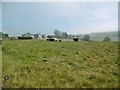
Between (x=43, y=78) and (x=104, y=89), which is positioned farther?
(x=43, y=78)

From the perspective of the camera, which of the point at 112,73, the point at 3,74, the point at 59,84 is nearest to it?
the point at 59,84

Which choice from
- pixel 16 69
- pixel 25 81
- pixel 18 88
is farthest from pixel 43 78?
pixel 16 69

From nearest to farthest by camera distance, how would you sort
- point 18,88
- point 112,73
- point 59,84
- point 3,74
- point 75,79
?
point 18,88, point 59,84, point 75,79, point 3,74, point 112,73

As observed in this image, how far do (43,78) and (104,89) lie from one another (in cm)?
238

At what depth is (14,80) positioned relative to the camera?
8312 mm

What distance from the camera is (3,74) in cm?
928

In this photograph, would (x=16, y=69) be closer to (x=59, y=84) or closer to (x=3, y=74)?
(x=3, y=74)

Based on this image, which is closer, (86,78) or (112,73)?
(86,78)

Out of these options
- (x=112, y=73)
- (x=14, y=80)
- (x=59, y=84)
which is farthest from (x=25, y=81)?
(x=112, y=73)

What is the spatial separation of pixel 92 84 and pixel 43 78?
6.12 feet

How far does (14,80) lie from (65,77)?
6.48 ft

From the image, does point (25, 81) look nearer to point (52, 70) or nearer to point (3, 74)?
point (3, 74)

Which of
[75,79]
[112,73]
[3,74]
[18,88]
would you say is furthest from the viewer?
[112,73]

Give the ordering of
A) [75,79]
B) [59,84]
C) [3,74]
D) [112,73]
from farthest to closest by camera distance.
Answer: [112,73] → [3,74] → [75,79] → [59,84]
